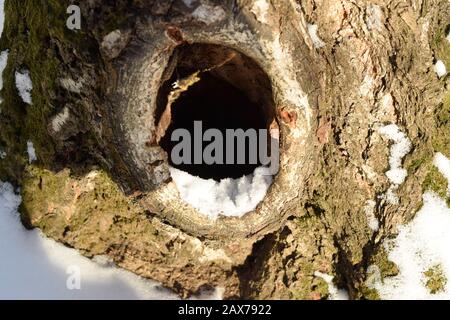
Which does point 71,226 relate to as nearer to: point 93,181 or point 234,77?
point 93,181

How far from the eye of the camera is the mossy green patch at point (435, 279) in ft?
9.69

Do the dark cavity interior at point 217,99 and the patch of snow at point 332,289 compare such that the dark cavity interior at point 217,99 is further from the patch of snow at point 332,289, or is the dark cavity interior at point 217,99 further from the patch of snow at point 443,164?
the patch of snow at point 443,164

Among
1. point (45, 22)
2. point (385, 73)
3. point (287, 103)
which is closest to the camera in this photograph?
point (287, 103)

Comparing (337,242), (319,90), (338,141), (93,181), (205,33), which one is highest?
(205,33)

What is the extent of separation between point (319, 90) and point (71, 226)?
1.96 metres

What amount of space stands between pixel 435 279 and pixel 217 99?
6.47 ft

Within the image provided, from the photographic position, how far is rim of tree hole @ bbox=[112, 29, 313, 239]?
7.15ft

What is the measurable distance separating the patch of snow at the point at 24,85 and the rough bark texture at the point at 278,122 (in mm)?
64

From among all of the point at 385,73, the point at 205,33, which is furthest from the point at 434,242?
the point at 205,33

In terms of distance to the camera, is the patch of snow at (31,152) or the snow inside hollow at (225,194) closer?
the snow inside hollow at (225,194)

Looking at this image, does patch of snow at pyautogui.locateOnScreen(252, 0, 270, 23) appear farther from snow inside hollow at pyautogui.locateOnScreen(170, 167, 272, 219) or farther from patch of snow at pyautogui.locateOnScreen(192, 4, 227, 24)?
snow inside hollow at pyautogui.locateOnScreen(170, 167, 272, 219)

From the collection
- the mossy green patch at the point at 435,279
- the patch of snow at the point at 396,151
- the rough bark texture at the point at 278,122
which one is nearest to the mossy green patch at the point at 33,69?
the rough bark texture at the point at 278,122

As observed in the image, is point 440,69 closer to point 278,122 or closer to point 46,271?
point 278,122

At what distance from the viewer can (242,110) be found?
11.1ft
